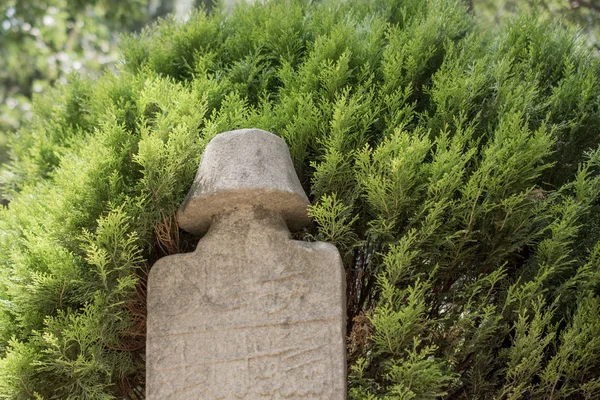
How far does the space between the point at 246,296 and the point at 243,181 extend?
0.42m

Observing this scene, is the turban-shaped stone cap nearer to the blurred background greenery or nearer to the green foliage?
the green foliage

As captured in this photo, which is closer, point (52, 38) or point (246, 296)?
point (246, 296)

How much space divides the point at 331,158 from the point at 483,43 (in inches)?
63.7

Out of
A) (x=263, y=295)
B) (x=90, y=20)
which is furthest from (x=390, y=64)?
(x=90, y=20)

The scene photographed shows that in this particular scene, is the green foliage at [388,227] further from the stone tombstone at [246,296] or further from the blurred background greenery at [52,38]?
the blurred background greenery at [52,38]

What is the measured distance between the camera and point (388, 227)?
8.47 feet

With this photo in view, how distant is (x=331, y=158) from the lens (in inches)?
107

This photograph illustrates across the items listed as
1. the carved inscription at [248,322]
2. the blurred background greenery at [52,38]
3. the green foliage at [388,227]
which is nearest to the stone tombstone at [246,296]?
the carved inscription at [248,322]

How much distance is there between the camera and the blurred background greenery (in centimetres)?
1031

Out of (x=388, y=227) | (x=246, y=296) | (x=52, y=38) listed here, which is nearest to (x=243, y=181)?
(x=246, y=296)

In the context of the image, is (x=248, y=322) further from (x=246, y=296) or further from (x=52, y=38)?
(x=52, y=38)

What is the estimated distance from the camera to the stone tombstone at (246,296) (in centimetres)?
246

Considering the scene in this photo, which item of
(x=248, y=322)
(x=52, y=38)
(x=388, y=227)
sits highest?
(x=388, y=227)

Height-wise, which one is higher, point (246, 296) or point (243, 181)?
point (243, 181)
